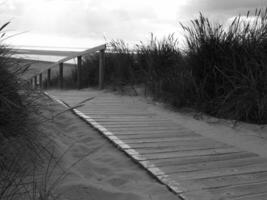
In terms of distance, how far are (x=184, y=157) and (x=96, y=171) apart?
89cm

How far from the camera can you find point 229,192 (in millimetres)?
2754

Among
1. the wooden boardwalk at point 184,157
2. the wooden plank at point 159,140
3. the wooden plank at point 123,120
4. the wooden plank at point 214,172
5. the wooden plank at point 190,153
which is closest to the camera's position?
the wooden boardwalk at point 184,157

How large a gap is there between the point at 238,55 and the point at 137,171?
8.94 ft

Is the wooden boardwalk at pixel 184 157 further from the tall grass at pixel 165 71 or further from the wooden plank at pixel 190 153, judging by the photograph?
the tall grass at pixel 165 71

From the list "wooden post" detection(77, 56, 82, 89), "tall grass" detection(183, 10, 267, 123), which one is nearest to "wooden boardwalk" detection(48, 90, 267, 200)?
"tall grass" detection(183, 10, 267, 123)

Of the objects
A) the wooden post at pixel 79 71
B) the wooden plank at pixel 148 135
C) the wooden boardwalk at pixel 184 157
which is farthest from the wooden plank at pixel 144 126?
the wooden post at pixel 79 71

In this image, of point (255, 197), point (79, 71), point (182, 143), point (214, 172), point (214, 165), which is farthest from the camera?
point (79, 71)

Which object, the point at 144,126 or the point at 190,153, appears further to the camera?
the point at 144,126

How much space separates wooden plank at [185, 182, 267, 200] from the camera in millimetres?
2682

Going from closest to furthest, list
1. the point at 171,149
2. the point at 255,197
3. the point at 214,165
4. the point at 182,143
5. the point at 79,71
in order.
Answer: the point at 255,197
the point at 214,165
the point at 171,149
the point at 182,143
the point at 79,71

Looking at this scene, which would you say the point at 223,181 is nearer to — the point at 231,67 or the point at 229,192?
the point at 229,192

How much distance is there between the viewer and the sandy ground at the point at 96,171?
8.85 ft

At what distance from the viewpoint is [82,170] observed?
10.4ft

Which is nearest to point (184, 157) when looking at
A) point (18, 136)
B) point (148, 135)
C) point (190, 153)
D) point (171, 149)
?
point (190, 153)
